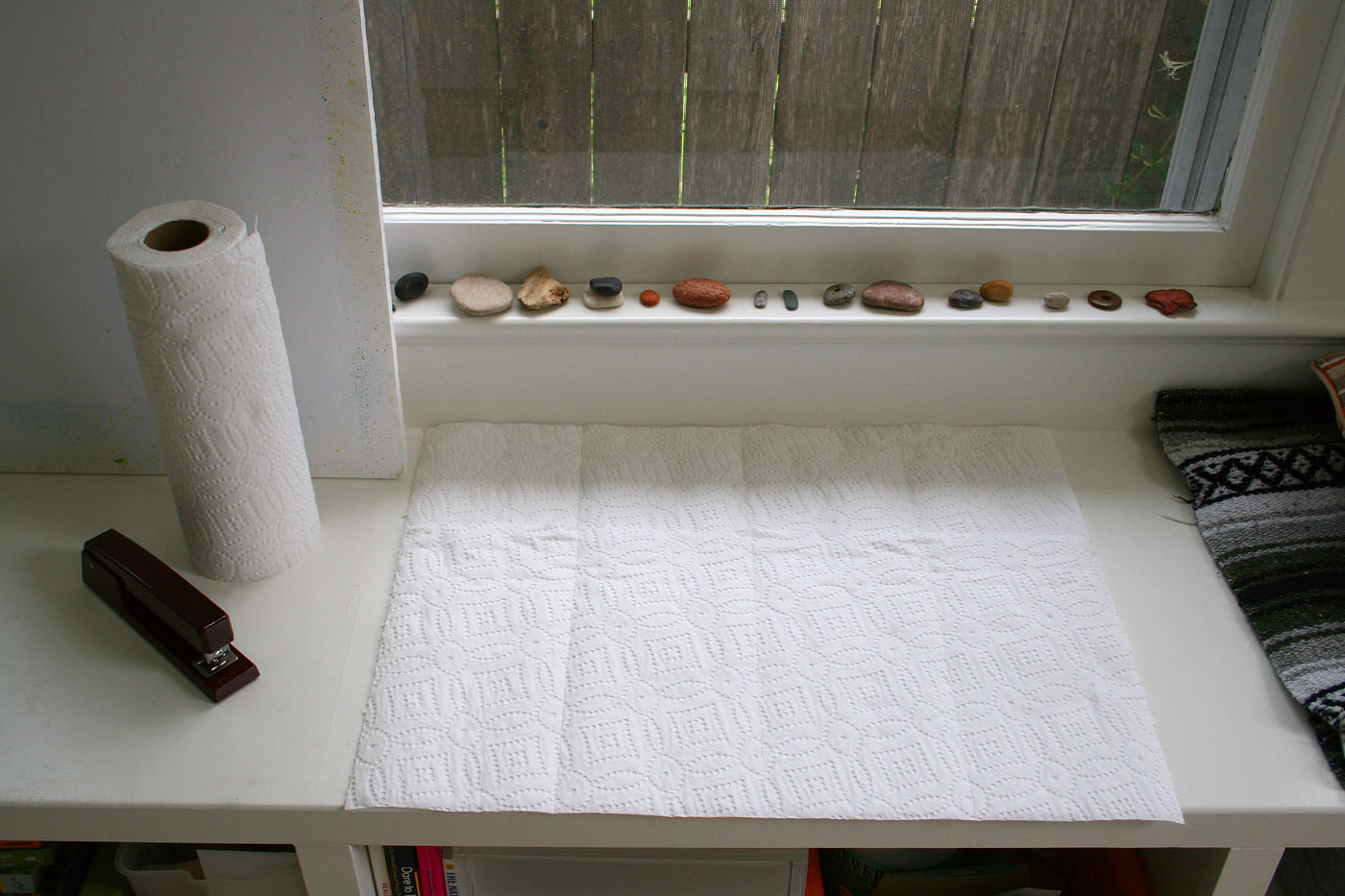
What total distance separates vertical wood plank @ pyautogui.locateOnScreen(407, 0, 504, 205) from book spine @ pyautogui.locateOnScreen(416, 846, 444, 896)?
674 millimetres

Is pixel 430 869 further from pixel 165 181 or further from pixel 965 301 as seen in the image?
pixel 965 301

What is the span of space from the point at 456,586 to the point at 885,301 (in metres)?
0.54

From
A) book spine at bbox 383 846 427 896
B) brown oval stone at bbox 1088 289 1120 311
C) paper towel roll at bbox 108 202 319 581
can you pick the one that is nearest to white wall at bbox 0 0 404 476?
paper towel roll at bbox 108 202 319 581

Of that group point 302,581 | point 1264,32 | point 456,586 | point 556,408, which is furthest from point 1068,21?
point 302,581

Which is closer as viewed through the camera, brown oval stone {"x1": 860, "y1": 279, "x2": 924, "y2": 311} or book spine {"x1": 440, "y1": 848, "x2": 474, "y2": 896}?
book spine {"x1": 440, "y1": 848, "x2": 474, "y2": 896}

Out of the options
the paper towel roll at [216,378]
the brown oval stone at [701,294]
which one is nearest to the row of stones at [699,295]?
the brown oval stone at [701,294]

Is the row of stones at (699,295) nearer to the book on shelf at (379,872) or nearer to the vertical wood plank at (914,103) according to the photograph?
the vertical wood plank at (914,103)

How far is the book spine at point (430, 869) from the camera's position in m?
0.92

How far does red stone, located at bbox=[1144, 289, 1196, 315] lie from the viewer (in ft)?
3.75

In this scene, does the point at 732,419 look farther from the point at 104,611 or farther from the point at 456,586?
the point at 104,611

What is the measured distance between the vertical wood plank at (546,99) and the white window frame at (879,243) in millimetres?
32

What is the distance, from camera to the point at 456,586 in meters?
1.00

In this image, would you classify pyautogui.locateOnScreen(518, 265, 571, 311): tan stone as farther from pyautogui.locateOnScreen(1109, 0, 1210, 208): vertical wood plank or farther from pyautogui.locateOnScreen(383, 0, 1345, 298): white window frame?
pyautogui.locateOnScreen(1109, 0, 1210, 208): vertical wood plank

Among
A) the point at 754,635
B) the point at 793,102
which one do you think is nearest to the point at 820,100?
the point at 793,102
